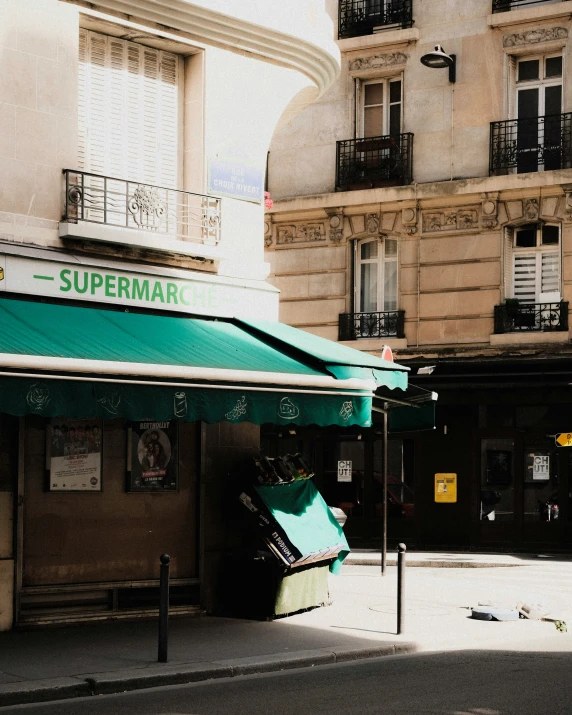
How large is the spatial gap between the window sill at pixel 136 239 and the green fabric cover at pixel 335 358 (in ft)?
2.84

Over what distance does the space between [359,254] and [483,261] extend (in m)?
2.97

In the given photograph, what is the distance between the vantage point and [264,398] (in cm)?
1123

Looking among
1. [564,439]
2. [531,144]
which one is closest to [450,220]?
[531,144]

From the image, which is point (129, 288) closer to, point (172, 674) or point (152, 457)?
point (152, 457)

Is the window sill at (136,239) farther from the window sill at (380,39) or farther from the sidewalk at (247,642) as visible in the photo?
the window sill at (380,39)

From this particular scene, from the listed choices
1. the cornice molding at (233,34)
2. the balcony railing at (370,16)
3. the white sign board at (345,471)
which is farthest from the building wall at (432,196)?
the cornice molding at (233,34)

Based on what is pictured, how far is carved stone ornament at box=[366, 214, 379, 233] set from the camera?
2578 cm

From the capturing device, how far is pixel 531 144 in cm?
2452

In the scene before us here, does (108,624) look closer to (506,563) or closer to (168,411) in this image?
(168,411)

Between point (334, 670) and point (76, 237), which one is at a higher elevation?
point (76, 237)

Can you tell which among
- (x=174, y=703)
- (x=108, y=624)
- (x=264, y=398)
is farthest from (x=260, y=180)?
(x=174, y=703)

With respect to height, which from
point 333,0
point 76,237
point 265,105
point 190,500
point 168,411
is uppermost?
point 333,0

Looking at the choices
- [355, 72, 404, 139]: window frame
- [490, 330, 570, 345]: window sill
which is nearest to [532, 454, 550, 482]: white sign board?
[490, 330, 570, 345]: window sill

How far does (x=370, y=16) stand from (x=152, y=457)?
1618cm
